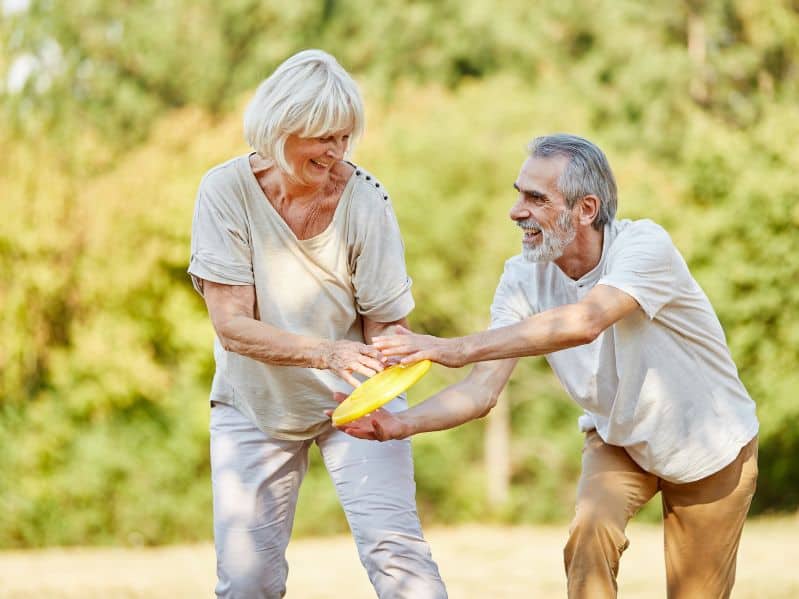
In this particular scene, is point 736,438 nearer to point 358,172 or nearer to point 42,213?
point 358,172

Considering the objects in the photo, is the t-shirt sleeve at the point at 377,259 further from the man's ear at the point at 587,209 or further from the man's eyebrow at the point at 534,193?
the man's ear at the point at 587,209

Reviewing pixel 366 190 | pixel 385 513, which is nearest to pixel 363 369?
pixel 385 513

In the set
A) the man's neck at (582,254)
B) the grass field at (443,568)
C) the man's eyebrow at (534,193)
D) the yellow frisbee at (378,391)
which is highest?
the man's eyebrow at (534,193)

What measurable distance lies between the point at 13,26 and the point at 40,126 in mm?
1447

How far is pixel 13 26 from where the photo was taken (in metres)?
16.2

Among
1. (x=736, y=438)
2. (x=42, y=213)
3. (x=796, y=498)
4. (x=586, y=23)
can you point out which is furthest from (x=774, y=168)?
(x=736, y=438)

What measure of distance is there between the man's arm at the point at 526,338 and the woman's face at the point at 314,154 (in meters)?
0.54

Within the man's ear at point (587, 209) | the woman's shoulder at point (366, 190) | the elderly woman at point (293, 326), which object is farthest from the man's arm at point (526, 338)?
the woman's shoulder at point (366, 190)

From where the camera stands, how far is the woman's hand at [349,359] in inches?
139

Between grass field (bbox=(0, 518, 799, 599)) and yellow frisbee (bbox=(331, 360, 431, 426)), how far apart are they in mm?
5569

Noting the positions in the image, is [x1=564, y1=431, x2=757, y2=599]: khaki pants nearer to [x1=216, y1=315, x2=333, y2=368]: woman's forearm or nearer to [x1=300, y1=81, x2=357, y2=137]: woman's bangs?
[x1=216, y1=315, x2=333, y2=368]: woman's forearm

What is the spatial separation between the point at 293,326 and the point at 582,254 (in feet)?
3.27

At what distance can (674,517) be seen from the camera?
4.15 meters

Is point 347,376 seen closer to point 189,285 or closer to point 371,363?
point 371,363
